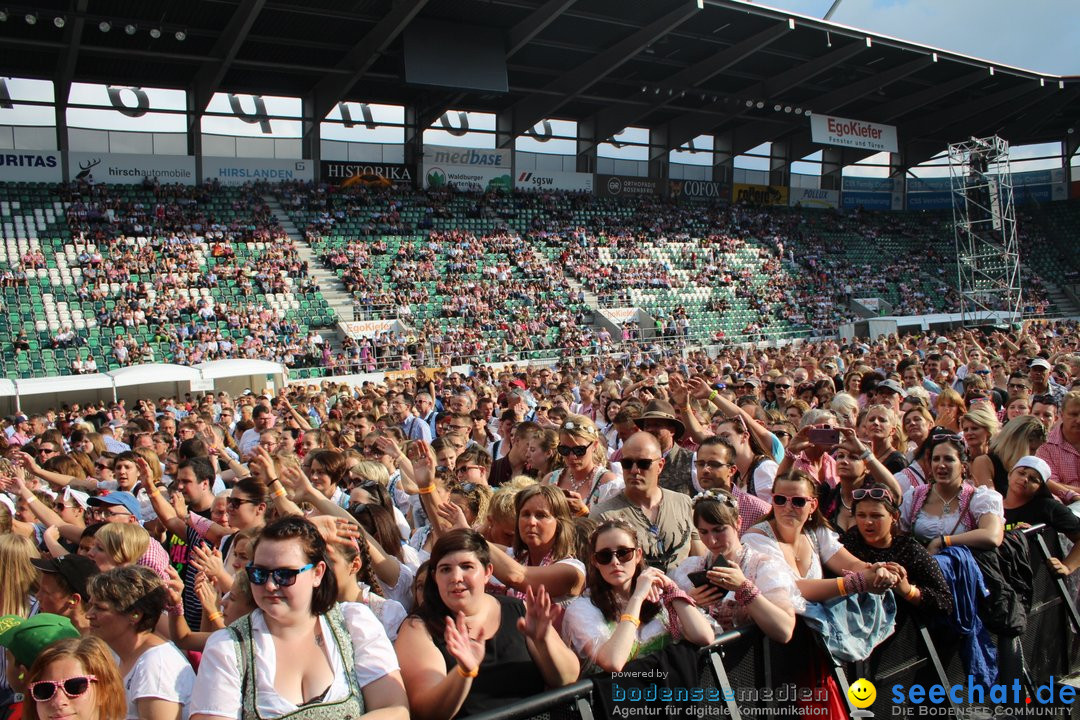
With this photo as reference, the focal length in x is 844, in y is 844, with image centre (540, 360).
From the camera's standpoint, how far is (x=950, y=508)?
4.38 meters

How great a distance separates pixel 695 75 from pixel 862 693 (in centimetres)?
3225

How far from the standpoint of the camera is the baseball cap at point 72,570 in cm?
341

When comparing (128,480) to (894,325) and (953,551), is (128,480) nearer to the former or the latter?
(953,551)

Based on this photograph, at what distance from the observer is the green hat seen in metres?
2.83

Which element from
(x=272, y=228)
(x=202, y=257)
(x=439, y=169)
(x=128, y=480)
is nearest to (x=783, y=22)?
(x=439, y=169)

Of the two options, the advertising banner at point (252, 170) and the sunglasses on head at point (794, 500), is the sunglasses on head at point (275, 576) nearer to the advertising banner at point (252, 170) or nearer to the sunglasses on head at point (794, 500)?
the sunglasses on head at point (794, 500)

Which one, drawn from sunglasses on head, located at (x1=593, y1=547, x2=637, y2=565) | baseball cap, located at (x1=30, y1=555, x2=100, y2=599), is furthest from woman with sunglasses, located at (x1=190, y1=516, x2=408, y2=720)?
baseball cap, located at (x1=30, y1=555, x2=100, y2=599)

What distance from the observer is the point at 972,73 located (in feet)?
119

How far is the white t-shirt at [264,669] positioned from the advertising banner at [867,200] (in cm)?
4595

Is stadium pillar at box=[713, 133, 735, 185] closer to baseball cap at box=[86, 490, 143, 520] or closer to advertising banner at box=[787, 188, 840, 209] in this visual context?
advertising banner at box=[787, 188, 840, 209]

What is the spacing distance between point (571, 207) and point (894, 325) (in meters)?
14.2

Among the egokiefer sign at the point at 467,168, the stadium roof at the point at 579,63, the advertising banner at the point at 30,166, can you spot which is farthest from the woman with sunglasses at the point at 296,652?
the egokiefer sign at the point at 467,168

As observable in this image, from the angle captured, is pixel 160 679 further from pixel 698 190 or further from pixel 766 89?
pixel 698 190

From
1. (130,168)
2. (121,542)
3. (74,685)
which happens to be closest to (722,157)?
(130,168)
